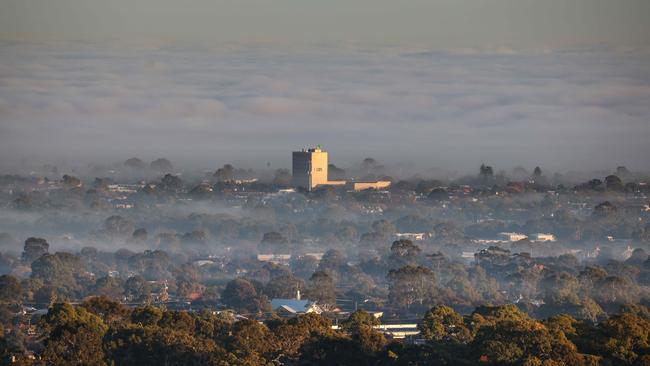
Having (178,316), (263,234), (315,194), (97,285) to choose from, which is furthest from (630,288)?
(315,194)

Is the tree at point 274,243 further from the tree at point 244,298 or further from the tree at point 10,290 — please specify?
the tree at point 10,290

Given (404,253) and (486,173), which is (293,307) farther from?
(486,173)

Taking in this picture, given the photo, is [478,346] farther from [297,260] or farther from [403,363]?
[297,260]

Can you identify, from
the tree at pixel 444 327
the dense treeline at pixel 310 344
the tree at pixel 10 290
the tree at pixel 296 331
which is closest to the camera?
the dense treeline at pixel 310 344

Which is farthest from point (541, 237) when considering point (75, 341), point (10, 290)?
point (75, 341)

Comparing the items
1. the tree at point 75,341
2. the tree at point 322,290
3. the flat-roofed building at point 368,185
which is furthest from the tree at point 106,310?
the flat-roofed building at point 368,185

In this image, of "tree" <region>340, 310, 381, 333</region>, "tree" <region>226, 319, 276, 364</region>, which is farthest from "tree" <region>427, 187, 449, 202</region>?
"tree" <region>226, 319, 276, 364</region>

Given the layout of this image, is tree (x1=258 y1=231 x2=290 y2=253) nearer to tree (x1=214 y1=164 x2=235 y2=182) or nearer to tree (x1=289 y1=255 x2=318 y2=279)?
tree (x1=289 y1=255 x2=318 y2=279)
